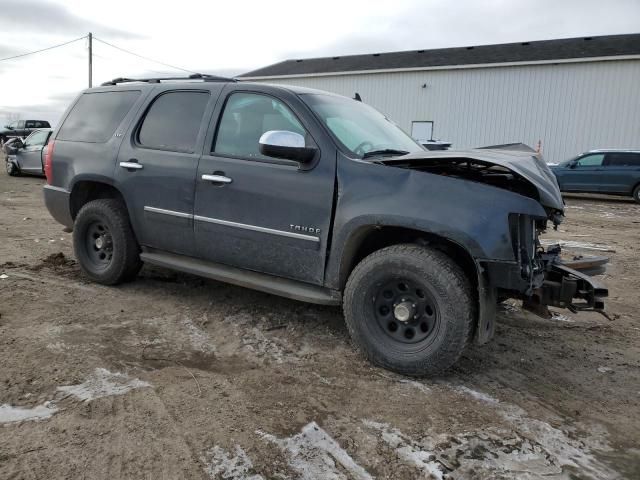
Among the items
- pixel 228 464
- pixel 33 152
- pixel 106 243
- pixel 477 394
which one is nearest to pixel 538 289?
pixel 477 394

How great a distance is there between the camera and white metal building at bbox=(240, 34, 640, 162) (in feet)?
71.3

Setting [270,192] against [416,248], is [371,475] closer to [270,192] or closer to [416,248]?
→ [416,248]

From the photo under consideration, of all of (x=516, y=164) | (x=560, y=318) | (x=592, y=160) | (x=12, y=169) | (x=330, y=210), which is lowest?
(x=560, y=318)

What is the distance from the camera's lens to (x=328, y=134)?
12.7ft

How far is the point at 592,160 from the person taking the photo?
16.5 meters

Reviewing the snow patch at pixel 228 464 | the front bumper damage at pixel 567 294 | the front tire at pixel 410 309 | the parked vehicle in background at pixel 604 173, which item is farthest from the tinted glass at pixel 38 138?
the front bumper damage at pixel 567 294

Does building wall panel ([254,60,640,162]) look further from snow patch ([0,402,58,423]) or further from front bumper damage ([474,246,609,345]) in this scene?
snow patch ([0,402,58,423])

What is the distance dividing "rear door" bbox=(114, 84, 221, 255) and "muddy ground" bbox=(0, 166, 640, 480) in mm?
701

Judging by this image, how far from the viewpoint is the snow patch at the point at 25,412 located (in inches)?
112

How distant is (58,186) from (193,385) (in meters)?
3.12

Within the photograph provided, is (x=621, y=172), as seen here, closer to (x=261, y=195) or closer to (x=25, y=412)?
(x=261, y=195)

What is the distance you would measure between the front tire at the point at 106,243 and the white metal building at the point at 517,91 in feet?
71.6

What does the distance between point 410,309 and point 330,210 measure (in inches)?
33.9

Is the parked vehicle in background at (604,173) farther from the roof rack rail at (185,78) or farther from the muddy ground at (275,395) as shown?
the roof rack rail at (185,78)
